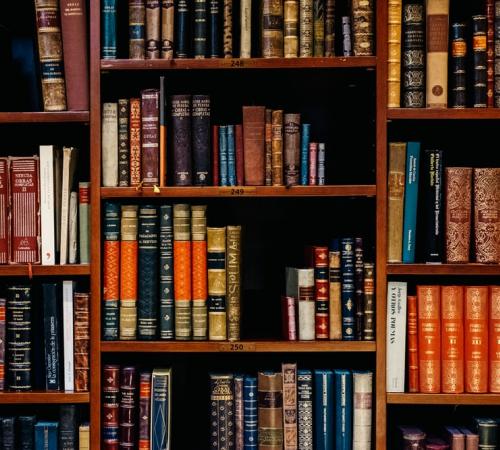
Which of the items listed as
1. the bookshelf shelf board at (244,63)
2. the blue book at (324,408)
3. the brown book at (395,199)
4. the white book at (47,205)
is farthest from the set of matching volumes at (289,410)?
the bookshelf shelf board at (244,63)

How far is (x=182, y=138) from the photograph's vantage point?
1.86 m

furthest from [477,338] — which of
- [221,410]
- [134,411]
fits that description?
[134,411]

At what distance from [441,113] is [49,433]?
4.27ft

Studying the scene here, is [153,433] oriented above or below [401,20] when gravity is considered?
below

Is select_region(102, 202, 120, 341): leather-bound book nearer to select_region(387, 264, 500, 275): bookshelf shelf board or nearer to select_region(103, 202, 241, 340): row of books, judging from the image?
select_region(103, 202, 241, 340): row of books

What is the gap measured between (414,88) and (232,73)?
1.58ft

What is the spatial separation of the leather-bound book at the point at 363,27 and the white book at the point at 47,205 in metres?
0.84

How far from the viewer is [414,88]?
1.84 m

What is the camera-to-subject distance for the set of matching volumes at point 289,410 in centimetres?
184

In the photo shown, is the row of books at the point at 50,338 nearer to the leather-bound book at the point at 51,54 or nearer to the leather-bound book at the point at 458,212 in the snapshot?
the leather-bound book at the point at 51,54

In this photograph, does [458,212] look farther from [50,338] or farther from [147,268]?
[50,338]

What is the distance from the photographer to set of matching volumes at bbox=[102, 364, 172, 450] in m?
1.84

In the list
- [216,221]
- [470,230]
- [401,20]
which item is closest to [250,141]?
[216,221]

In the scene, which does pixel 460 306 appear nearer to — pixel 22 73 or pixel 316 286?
pixel 316 286
